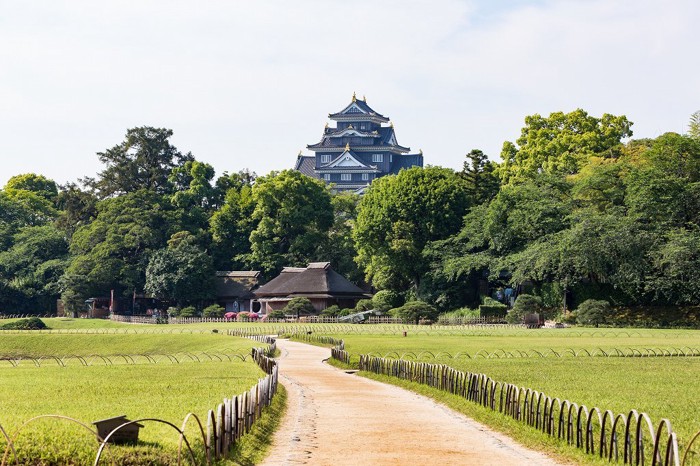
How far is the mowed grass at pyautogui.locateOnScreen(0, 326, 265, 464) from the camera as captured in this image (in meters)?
17.1

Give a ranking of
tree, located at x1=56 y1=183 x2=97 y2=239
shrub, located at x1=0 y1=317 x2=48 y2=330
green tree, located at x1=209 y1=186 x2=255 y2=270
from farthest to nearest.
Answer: tree, located at x1=56 y1=183 x2=97 y2=239 < green tree, located at x1=209 y1=186 x2=255 y2=270 < shrub, located at x1=0 y1=317 x2=48 y2=330

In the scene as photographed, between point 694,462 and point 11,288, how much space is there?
108 meters

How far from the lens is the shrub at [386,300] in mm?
99000

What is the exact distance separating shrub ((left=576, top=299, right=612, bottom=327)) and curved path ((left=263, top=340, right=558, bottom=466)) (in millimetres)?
47350

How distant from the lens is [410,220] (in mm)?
99562

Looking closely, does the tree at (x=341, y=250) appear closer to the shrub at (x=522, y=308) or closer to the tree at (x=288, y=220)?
the tree at (x=288, y=220)

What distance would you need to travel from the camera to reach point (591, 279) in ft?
286

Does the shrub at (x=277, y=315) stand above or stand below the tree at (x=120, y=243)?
below

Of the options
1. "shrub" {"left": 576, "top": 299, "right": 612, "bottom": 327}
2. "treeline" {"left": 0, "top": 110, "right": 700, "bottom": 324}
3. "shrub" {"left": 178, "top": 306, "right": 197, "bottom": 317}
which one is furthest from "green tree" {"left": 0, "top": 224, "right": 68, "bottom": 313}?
"shrub" {"left": 576, "top": 299, "right": 612, "bottom": 327}

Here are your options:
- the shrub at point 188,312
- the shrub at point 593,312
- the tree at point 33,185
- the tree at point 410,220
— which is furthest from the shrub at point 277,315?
the tree at point 33,185

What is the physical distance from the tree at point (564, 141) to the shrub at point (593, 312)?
20867 mm

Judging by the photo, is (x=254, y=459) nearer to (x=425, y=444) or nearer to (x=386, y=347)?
(x=425, y=444)

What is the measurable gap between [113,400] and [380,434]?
8115 mm

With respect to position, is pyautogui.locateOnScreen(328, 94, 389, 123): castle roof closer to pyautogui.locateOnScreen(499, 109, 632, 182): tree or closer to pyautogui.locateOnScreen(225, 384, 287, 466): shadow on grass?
pyautogui.locateOnScreen(499, 109, 632, 182): tree
